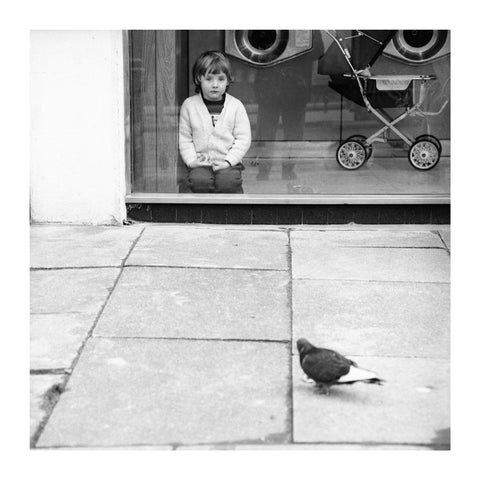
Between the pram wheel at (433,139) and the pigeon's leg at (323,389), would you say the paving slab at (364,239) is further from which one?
the pigeon's leg at (323,389)

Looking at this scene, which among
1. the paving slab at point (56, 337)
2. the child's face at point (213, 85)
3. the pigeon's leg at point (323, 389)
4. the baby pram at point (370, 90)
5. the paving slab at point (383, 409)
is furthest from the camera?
the child's face at point (213, 85)

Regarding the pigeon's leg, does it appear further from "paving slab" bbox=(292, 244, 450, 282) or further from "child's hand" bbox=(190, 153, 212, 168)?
"child's hand" bbox=(190, 153, 212, 168)

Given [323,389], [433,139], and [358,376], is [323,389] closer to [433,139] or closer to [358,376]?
[358,376]

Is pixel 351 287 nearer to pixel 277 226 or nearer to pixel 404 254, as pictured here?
pixel 404 254

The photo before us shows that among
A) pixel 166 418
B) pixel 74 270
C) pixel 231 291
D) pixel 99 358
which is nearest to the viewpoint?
pixel 166 418

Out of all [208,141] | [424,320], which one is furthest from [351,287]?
[208,141]

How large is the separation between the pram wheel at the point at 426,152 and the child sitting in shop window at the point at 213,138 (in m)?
1.50

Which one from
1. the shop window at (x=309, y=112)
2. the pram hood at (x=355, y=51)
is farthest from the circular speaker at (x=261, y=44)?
the pram hood at (x=355, y=51)

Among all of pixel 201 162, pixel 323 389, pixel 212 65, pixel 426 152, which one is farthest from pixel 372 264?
pixel 323 389

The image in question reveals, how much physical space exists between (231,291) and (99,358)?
1.42 meters

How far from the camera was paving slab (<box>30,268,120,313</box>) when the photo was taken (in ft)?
19.6

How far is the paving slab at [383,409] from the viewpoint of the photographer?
416 centimetres

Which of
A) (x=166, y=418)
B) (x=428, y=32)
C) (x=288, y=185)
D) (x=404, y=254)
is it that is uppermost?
(x=428, y=32)

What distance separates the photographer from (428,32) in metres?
7.93
